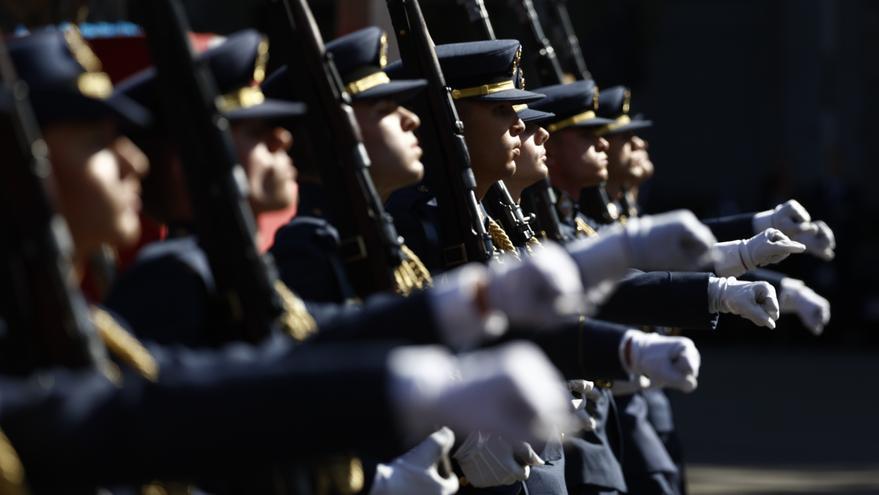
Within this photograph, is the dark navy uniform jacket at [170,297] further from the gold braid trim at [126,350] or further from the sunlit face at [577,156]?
the sunlit face at [577,156]

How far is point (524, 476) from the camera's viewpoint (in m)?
5.26

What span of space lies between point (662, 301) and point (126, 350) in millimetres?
2494

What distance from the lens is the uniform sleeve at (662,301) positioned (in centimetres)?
567

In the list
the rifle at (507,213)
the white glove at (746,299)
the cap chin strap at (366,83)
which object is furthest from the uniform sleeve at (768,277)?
the cap chin strap at (366,83)

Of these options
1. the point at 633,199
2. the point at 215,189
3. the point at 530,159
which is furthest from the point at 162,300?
the point at 633,199

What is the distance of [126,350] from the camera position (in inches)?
142

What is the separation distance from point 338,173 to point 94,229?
1.10m

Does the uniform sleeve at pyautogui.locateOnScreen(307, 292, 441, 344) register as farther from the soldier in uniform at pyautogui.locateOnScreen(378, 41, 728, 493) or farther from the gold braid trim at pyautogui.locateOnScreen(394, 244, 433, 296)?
the soldier in uniform at pyautogui.locateOnScreen(378, 41, 728, 493)

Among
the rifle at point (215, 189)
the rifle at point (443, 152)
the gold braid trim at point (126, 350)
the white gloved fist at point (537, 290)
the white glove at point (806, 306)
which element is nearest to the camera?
the white gloved fist at point (537, 290)

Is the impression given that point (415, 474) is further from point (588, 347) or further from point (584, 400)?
point (584, 400)

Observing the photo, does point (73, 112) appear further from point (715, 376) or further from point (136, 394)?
point (715, 376)

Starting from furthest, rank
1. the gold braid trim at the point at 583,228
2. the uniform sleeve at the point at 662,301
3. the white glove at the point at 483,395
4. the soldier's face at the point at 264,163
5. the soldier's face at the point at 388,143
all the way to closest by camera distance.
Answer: the gold braid trim at the point at 583,228
the uniform sleeve at the point at 662,301
the soldier's face at the point at 388,143
the soldier's face at the point at 264,163
the white glove at the point at 483,395

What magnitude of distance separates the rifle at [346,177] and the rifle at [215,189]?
0.66 metres

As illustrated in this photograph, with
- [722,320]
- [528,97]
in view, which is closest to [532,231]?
[528,97]
